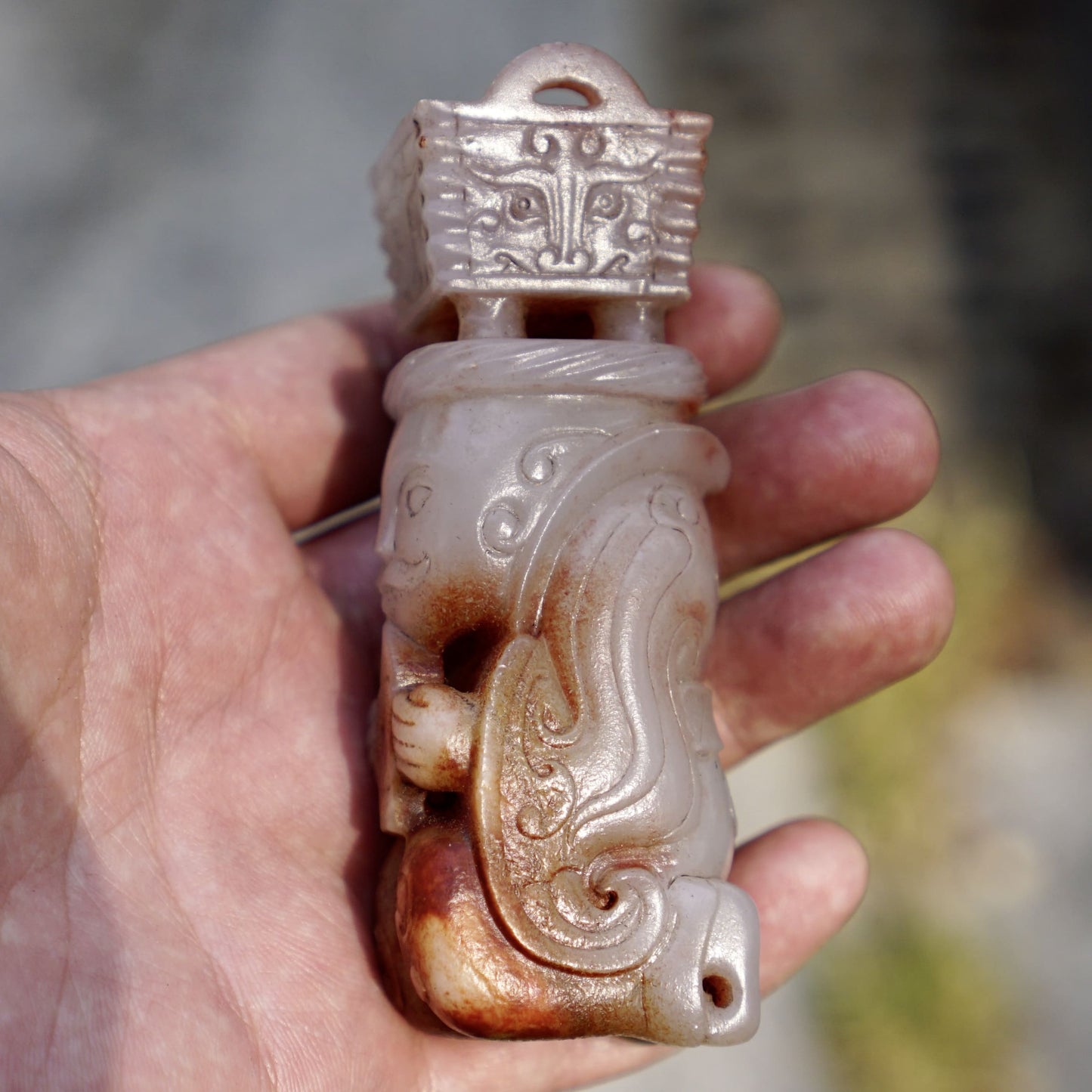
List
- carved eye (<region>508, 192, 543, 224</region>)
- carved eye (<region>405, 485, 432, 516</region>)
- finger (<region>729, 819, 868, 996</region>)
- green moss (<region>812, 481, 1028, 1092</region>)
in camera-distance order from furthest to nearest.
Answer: green moss (<region>812, 481, 1028, 1092</region>), finger (<region>729, 819, 868, 996</region>), carved eye (<region>508, 192, 543, 224</region>), carved eye (<region>405, 485, 432, 516</region>)

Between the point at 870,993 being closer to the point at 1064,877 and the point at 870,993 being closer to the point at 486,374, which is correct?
the point at 1064,877

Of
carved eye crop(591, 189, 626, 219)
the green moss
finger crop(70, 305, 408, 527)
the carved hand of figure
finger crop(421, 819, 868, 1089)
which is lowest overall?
the green moss

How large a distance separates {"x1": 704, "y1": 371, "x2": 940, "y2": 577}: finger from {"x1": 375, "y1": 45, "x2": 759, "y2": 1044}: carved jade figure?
15.3 inches

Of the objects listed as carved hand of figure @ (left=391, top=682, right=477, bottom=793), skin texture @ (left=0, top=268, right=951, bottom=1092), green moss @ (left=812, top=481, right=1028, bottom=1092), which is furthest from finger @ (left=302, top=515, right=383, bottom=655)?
green moss @ (left=812, top=481, right=1028, bottom=1092)

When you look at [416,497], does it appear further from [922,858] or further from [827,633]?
[922,858]

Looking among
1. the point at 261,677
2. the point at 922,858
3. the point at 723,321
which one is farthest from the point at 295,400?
the point at 922,858

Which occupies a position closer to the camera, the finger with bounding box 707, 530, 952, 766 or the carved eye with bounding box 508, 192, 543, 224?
the carved eye with bounding box 508, 192, 543, 224

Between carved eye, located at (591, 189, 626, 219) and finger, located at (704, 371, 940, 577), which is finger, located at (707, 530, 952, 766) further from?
carved eye, located at (591, 189, 626, 219)

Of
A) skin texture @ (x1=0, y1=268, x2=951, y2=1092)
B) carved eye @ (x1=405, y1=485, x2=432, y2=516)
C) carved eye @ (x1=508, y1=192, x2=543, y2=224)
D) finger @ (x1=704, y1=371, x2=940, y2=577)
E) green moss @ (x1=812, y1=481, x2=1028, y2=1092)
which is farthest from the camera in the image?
green moss @ (x1=812, y1=481, x2=1028, y2=1092)

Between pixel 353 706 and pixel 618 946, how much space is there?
2.43ft

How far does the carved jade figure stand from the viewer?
5.71 feet

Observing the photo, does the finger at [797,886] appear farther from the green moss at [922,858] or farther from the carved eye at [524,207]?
the carved eye at [524,207]

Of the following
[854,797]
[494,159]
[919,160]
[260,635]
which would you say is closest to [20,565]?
[260,635]

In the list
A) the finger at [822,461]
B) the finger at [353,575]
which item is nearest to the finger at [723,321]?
the finger at [822,461]
